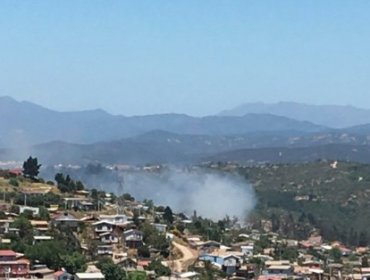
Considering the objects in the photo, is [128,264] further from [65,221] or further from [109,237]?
[65,221]

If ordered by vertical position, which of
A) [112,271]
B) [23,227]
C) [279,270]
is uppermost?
[23,227]

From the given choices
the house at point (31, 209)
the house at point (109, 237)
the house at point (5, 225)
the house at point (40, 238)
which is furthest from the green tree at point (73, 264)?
the house at point (31, 209)

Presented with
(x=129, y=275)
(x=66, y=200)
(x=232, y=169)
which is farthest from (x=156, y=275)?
(x=232, y=169)

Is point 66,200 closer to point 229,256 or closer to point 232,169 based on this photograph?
point 229,256

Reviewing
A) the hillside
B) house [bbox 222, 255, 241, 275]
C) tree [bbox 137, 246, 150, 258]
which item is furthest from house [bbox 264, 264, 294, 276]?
the hillside

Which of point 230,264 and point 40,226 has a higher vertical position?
point 40,226

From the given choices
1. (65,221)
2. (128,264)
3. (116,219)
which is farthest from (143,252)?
(116,219)
